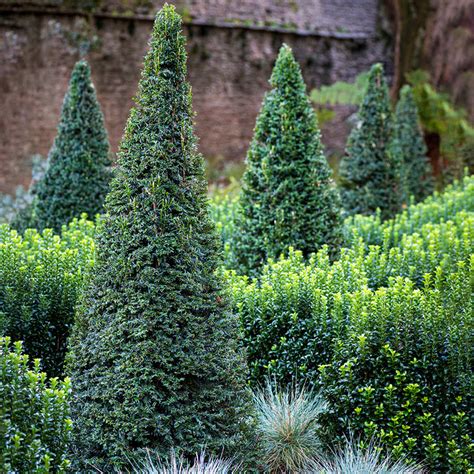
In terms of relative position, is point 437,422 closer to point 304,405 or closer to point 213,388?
point 304,405

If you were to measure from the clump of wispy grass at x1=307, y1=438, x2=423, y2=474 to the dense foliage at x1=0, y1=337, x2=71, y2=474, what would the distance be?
60.8 inches

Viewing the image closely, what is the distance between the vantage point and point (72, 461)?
13.6ft

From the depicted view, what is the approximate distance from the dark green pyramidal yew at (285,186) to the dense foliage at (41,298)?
6.30ft

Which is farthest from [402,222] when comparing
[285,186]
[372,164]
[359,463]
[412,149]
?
[412,149]

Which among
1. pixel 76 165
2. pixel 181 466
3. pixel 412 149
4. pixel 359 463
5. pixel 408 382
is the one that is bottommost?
pixel 181 466

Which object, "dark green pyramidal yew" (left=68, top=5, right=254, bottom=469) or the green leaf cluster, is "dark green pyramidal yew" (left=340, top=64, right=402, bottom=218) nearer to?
the green leaf cluster

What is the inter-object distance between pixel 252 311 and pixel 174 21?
95.9 inches

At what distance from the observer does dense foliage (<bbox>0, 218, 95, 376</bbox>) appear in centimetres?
578

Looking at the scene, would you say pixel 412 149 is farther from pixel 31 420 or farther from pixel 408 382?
pixel 31 420

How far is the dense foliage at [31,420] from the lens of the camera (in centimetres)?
374

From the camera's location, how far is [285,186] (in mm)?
7367

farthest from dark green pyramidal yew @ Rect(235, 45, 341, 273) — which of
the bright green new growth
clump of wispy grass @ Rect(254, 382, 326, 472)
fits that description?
clump of wispy grass @ Rect(254, 382, 326, 472)

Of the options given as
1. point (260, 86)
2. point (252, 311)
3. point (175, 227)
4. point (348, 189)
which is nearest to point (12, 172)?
point (260, 86)

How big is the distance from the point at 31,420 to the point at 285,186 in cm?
405
